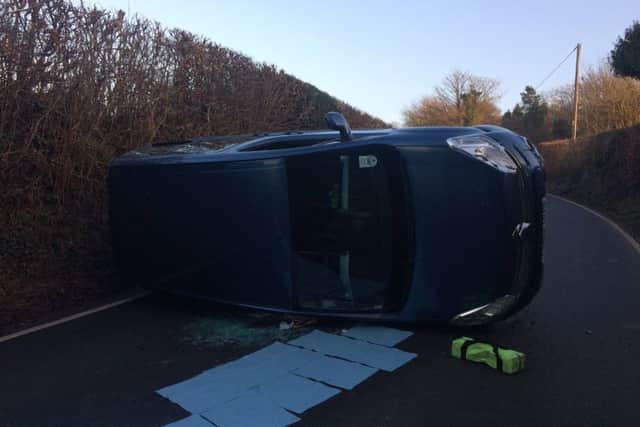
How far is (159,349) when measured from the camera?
4.44 meters

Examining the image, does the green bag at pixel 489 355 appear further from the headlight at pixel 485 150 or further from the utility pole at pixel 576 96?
the utility pole at pixel 576 96

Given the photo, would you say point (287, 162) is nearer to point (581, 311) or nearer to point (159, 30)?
point (581, 311)

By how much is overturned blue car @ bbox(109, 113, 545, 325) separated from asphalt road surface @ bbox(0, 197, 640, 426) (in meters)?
0.45

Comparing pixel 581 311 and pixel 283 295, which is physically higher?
pixel 283 295

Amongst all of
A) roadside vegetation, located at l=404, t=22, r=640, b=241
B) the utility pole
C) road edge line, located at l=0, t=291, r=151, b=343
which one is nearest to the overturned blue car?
road edge line, located at l=0, t=291, r=151, b=343

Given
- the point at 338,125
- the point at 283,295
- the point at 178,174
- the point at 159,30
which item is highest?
the point at 159,30

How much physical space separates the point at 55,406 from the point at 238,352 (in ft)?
4.49

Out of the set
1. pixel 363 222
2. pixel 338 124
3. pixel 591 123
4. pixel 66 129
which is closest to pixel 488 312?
pixel 363 222

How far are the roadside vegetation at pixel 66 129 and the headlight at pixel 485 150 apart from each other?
446cm

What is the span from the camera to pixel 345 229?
4539 millimetres

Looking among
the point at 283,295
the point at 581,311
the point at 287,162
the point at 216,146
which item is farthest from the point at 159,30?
the point at 581,311

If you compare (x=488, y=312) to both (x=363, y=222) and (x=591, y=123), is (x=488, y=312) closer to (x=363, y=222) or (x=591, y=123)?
(x=363, y=222)

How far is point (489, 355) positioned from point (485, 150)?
1.59 meters

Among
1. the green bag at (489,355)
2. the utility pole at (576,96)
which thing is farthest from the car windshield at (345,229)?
the utility pole at (576,96)
